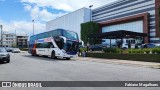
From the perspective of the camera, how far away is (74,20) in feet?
429

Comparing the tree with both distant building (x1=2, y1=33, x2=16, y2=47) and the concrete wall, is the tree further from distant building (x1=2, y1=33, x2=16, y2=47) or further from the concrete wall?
distant building (x1=2, y1=33, x2=16, y2=47)

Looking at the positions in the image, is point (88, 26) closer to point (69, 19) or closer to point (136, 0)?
point (136, 0)

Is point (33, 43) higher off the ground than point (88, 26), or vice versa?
point (88, 26)

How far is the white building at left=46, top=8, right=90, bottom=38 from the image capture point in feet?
401

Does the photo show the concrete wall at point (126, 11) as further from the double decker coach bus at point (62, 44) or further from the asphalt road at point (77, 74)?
the asphalt road at point (77, 74)

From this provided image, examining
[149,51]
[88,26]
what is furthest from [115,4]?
[149,51]

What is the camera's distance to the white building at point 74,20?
4815 inches

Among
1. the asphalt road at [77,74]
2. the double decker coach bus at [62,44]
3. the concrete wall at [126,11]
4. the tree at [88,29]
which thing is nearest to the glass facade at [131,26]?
the concrete wall at [126,11]

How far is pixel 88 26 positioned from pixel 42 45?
63.6m

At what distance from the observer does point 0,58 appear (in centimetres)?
2258

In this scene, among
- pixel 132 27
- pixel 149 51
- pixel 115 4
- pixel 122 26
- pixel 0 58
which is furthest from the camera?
pixel 115 4

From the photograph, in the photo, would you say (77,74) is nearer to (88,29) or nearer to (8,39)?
(88,29)

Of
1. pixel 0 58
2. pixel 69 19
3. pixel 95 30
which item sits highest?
pixel 69 19

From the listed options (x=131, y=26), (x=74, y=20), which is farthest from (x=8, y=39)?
(x=131, y=26)
